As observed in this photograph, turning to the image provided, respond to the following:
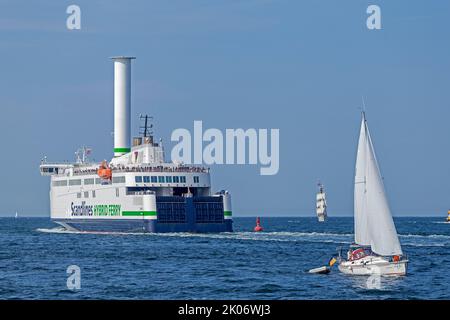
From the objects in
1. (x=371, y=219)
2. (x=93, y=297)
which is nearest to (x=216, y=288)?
(x=93, y=297)

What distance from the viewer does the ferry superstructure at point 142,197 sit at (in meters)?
101

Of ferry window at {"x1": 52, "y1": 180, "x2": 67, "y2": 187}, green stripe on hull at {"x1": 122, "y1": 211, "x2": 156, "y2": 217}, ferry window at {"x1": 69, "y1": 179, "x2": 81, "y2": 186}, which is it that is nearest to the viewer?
green stripe on hull at {"x1": 122, "y1": 211, "x2": 156, "y2": 217}

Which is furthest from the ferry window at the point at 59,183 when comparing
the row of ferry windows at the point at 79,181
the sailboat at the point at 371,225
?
the sailboat at the point at 371,225

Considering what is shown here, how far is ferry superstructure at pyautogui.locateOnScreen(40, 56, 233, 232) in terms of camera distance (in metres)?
101

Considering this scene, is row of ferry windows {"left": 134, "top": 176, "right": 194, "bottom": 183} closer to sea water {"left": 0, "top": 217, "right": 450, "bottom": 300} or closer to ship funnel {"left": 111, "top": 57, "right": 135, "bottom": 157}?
sea water {"left": 0, "top": 217, "right": 450, "bottom": 300}

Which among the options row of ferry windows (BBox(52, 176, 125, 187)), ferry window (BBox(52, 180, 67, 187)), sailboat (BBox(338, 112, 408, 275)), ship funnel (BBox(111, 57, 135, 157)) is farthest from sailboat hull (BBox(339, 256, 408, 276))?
ship funnel (BBox(111, 57, 135, 157))

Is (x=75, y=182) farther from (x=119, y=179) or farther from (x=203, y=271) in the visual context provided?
(x=203, y=271)

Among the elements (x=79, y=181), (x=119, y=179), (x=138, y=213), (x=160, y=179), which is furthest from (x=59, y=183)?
(x=138, y=213)

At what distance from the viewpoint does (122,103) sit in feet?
431

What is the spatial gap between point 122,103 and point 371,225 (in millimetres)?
78920
